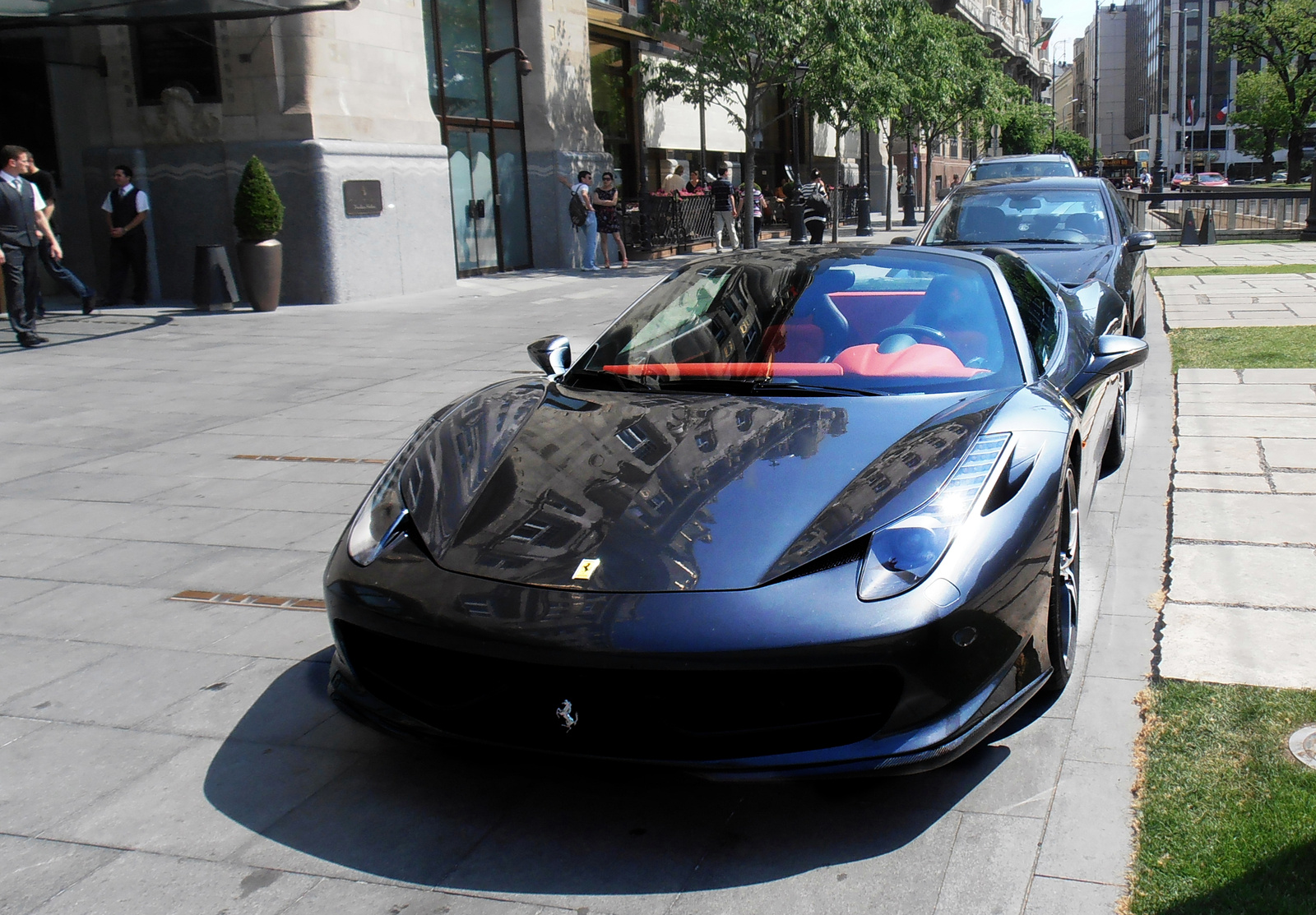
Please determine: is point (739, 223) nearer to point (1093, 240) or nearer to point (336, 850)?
point (1093, 240)

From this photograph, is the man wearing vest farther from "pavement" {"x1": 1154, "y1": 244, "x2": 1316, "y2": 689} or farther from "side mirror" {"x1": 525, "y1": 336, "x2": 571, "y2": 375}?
"pavement" {"x1": 1154, "y1": 244, "x2": 1316, "y2": 689}

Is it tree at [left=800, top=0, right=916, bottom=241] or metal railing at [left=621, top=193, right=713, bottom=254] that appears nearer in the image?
tree at [left=800, top=0, right=916, bottom=241]

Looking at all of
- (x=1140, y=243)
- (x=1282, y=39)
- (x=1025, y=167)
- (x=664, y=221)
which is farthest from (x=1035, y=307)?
(x=1282, y=39)

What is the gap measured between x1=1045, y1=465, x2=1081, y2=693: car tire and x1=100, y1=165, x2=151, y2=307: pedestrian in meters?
14.6

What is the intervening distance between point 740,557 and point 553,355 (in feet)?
6.37

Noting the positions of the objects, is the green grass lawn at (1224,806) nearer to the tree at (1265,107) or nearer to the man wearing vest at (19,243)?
the man wearing vest at (19,243)

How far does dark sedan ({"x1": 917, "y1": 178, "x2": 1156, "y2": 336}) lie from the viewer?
8.59 m

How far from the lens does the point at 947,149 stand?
215 feet

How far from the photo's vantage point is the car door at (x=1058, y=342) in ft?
14.0

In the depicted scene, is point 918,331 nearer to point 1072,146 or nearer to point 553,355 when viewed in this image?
point 553,355

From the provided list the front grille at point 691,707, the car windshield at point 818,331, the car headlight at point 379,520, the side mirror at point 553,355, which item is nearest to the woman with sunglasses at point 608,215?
the side mirror at point 553,355

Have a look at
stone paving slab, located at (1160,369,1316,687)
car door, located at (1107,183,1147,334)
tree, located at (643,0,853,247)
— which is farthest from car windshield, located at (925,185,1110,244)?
tree, located at (643,0,853,247)

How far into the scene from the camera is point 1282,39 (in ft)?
161

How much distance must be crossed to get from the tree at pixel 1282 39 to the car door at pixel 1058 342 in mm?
50556
